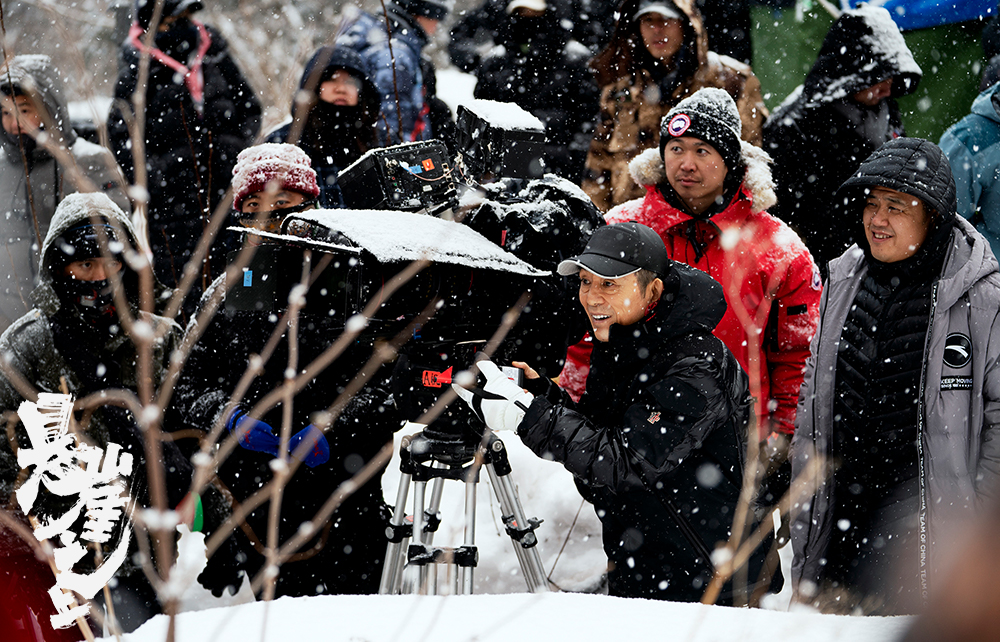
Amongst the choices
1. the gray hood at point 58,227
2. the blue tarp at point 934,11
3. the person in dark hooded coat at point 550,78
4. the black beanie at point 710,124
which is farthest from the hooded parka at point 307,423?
the blue tarp at point 934,11

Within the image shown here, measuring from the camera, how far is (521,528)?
2352mm

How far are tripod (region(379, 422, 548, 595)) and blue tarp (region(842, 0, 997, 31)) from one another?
11.1 feet

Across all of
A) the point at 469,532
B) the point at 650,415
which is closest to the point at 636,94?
the point at 650,415

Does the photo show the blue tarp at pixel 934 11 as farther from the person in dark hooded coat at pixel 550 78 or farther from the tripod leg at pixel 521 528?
the tripod leg at pixel 521 528

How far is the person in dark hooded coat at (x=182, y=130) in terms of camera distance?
4109 mm

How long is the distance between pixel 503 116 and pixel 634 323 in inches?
29.0

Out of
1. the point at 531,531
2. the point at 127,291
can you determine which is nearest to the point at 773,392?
the point at 531,531

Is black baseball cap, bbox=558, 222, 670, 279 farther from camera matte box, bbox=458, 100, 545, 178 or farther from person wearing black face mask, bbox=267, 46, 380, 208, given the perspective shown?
person wearing black face mask, bbox=267, 46, 380, 208

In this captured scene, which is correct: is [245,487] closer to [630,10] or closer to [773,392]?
[773,392]

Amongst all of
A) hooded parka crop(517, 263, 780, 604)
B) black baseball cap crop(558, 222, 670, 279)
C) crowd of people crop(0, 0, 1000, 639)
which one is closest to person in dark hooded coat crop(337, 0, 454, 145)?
crowd of people crop(0, 0, 1000, 639)

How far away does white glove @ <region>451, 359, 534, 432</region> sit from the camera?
2.10 metres

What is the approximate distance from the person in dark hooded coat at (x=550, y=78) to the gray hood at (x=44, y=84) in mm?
2036

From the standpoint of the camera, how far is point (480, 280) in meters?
2.28

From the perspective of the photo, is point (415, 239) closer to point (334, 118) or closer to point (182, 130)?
point (334, 118)
